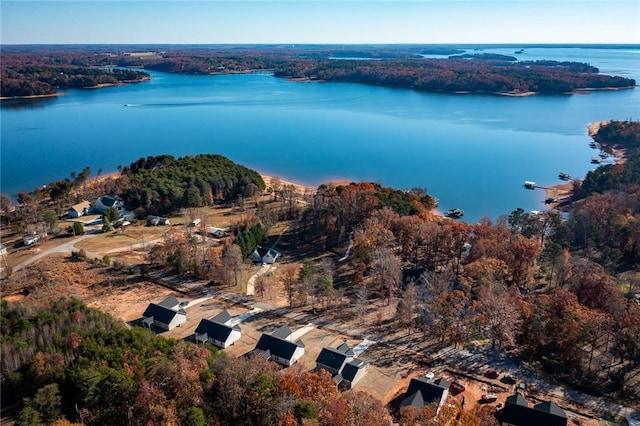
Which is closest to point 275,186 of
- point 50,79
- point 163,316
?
point 163,316

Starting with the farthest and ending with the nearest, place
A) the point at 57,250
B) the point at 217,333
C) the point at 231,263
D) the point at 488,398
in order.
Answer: the point at 57,250 < the point at 231,263 < the point at 217,333 < the point at 488,398

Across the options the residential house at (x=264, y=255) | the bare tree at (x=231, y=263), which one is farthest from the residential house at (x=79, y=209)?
the bare tree at (x=231, y=263)

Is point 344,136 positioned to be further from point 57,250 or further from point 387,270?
point 387,270

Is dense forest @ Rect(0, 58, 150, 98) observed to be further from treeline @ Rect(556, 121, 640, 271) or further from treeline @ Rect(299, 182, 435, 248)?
treeline @ Rect(556, 121, 640, 271)

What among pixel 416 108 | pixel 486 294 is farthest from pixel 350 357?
pixel 416 108

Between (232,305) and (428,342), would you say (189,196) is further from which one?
(428,342)

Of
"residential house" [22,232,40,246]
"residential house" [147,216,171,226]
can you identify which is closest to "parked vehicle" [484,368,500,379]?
"residential house" [147,216,171,226]
